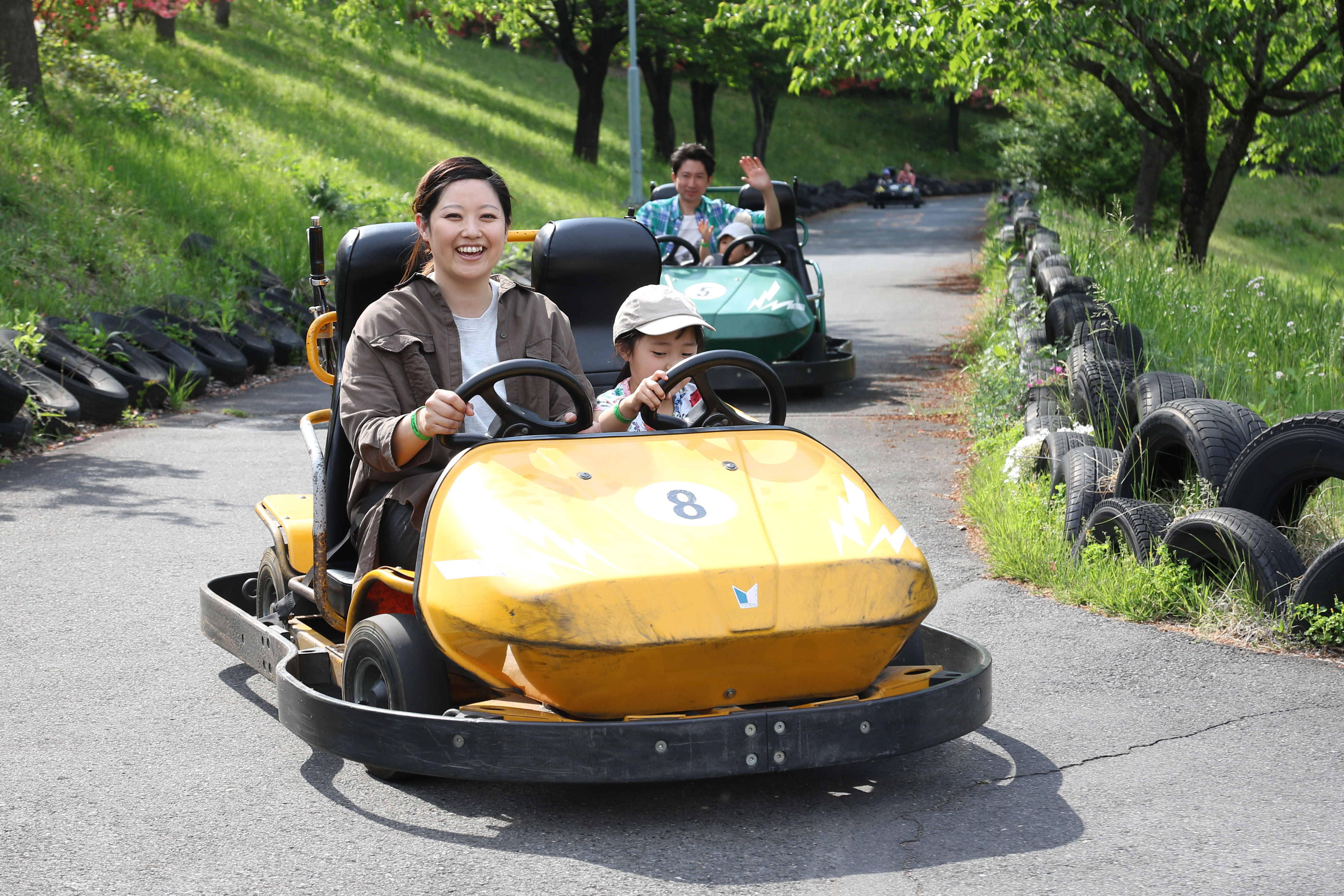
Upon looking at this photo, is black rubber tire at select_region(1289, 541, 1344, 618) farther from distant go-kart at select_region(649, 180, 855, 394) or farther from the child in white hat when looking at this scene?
distant go-kart at select_region(649, 180, 855, 394)

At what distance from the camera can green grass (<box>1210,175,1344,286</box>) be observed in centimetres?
2577

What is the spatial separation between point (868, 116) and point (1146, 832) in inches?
2366

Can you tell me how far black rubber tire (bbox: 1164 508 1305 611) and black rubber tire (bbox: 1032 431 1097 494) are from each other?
1.06 m

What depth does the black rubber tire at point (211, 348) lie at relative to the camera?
37.0 ft

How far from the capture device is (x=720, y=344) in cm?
1003

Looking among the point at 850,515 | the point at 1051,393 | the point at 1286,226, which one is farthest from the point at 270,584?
the point at 1286,226

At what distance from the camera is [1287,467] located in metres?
4.93

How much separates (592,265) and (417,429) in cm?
184

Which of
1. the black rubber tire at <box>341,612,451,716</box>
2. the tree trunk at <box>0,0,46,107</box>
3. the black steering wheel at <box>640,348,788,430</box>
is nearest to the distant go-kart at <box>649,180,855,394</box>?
the black steering wheel at <box>640,348,788,430</box>

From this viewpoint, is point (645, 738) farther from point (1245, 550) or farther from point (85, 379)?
point (85, 379)

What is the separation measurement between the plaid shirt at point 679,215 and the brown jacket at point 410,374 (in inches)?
250

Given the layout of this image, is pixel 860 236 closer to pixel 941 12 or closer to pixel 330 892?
pixel 941 12

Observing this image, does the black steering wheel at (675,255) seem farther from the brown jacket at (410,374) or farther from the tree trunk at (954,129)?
the tree trunk at (954,129)

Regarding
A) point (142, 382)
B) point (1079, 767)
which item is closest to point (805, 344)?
point (142, 382)
